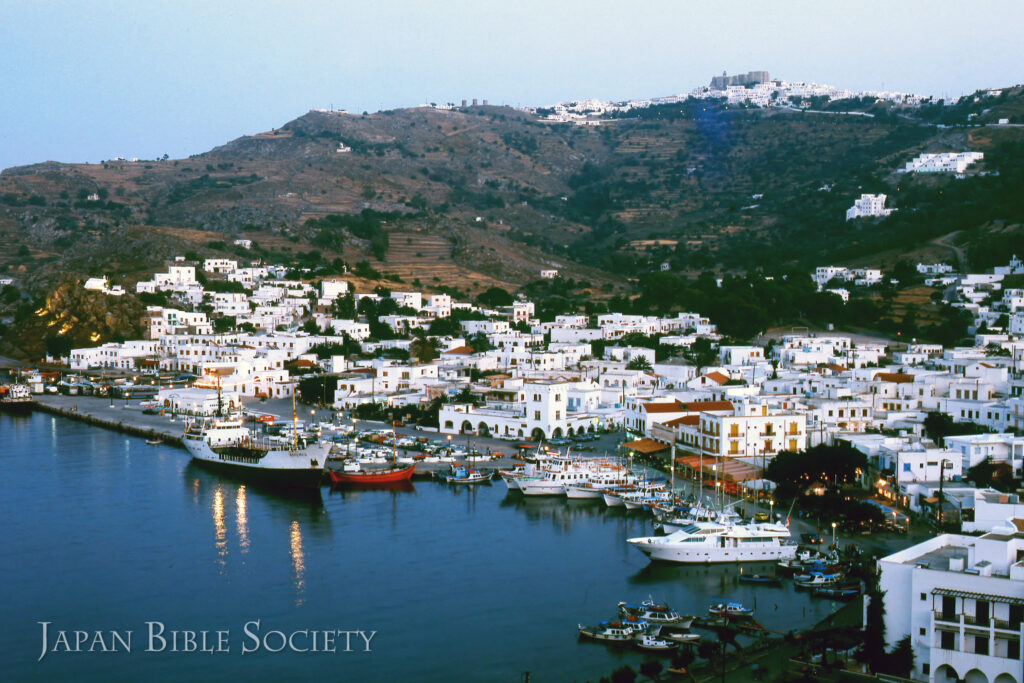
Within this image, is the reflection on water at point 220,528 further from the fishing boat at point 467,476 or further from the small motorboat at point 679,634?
the small motorboat at point 679,634

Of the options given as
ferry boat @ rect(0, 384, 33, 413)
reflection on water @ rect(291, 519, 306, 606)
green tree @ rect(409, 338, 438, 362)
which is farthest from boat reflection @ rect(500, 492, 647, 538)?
ferry boat @ rect(0, 384, 33, 413)

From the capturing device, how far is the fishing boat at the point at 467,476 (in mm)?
26594

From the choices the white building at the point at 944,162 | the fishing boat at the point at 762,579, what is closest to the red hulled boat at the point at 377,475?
the fishing boat at the point at 762,579

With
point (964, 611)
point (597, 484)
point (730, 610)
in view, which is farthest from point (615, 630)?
point (597, 484)

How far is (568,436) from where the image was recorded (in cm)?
3125

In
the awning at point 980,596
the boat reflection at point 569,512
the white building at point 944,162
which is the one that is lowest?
the boat reflection at point 569,512

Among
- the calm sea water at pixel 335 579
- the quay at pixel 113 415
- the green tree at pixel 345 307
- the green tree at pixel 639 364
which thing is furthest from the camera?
the green tree at pixel 345 307

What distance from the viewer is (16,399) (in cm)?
3978

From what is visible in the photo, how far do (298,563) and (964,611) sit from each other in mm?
11720

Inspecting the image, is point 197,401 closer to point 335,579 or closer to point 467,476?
point 467,476

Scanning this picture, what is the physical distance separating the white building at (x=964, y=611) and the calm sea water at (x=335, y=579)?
10.5 ft

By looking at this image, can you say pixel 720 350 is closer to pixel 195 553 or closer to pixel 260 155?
pixel 195 553

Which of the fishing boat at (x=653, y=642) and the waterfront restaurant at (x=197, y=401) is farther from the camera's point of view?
the waterfront restaurant at (x=197, y=401)

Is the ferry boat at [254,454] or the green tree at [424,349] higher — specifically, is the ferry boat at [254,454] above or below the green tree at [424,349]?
below
